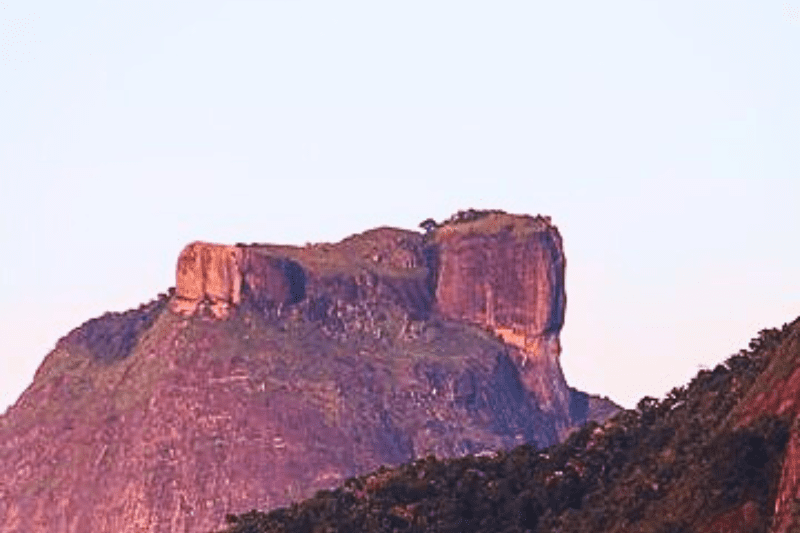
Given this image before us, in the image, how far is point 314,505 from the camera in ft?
588

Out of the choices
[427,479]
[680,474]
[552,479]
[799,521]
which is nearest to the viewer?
[799,521]

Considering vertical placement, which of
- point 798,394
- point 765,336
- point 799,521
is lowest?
point 799,521

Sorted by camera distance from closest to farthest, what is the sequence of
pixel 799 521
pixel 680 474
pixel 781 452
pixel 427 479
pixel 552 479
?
pixel 799 521 < pixel 781 452 < pixel 680 474 < pixel 552 479 < pixel 427 479

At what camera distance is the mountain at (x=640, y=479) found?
114438 millimetres

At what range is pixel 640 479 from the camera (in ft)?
466

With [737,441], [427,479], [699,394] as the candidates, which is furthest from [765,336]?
[737,441]

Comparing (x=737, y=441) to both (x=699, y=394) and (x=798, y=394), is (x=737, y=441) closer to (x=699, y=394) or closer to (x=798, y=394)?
(x=798, y=394)

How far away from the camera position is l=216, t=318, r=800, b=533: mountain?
114438 mm

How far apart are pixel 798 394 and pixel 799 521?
1999cm

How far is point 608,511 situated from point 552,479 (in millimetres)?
20949

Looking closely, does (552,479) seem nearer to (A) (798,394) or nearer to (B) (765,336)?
(B) (765,336)

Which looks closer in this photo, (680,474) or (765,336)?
(680,474)

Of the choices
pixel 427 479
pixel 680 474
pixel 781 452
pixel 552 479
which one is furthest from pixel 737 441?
pixel 427 479

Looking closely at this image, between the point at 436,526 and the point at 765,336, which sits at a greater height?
the point at 765,336
